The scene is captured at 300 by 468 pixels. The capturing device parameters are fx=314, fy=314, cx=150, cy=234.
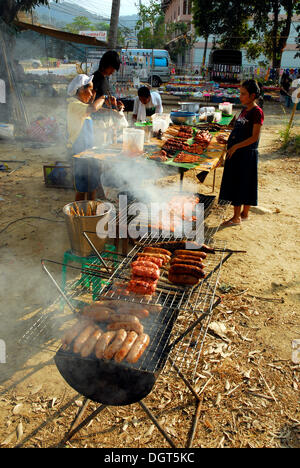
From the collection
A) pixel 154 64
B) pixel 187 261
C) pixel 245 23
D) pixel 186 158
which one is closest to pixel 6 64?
pixel 186 158

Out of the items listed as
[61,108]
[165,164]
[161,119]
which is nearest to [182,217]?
[165,164]

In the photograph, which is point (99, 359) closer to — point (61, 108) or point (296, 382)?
point (296, 382)

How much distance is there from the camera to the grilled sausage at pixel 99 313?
9.45 ft

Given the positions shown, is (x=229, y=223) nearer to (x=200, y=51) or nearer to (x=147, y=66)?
(x=147, y=66)

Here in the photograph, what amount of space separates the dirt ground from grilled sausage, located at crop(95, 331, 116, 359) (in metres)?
0.61

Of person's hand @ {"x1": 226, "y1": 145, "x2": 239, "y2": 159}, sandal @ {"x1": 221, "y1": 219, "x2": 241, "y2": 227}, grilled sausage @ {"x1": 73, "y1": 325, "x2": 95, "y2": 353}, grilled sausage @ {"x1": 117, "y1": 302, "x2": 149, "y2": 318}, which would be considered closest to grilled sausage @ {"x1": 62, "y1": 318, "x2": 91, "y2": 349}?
grilled sausage @ {"x1": 73, "y1": 325, "x2": 95, "y2": 353}

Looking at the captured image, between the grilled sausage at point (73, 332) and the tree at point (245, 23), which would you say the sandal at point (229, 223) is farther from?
the tree at point (245, 23)

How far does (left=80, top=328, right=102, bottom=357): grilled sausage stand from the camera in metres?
2.53

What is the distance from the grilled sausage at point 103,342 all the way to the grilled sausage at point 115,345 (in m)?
0.03

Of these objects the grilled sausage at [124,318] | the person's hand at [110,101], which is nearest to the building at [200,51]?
the person's hand at [110,101]

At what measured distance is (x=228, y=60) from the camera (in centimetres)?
2550

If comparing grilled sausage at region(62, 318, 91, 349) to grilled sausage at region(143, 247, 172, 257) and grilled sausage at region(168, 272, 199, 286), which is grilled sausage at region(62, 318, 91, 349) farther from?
grilled sausage at region(143, 247, 172, 257)
